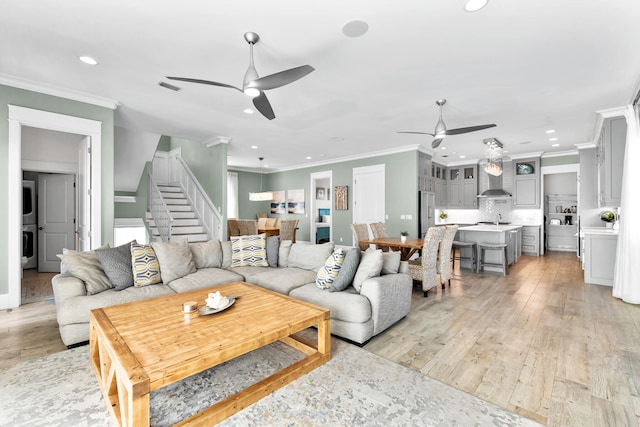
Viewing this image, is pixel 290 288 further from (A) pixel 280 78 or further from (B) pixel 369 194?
(B) pixel 369 194

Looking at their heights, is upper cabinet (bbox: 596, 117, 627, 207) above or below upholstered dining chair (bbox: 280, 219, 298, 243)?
above

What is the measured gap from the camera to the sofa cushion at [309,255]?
3941 millimetres

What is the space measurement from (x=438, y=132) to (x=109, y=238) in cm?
498

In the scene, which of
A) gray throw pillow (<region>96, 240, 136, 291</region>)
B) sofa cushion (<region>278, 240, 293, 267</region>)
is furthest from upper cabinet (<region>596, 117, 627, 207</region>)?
gray throw pillow (<region>96, 240, 136, 291</region>)

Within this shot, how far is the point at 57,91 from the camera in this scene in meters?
3.90

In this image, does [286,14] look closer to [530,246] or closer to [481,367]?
[481,367]

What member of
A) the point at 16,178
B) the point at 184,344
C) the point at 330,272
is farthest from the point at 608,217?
the point at 16,178

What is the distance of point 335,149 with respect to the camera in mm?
7660

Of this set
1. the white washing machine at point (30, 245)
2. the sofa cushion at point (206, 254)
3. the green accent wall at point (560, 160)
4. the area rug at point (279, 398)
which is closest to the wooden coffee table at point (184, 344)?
the area rug at point (279, 398)

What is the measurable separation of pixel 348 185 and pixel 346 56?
5.71m

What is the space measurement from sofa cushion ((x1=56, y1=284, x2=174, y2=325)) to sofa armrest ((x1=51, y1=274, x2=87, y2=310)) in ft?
0.20

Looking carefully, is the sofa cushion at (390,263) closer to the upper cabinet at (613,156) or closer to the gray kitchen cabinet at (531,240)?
the upper cabinet at (613,156)

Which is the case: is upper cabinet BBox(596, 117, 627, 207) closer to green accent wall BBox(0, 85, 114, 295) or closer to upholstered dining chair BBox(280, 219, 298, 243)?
upholstered dining chair BBox(280, 219, 298, 243)

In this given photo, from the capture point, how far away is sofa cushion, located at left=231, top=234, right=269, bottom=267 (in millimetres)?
4133
